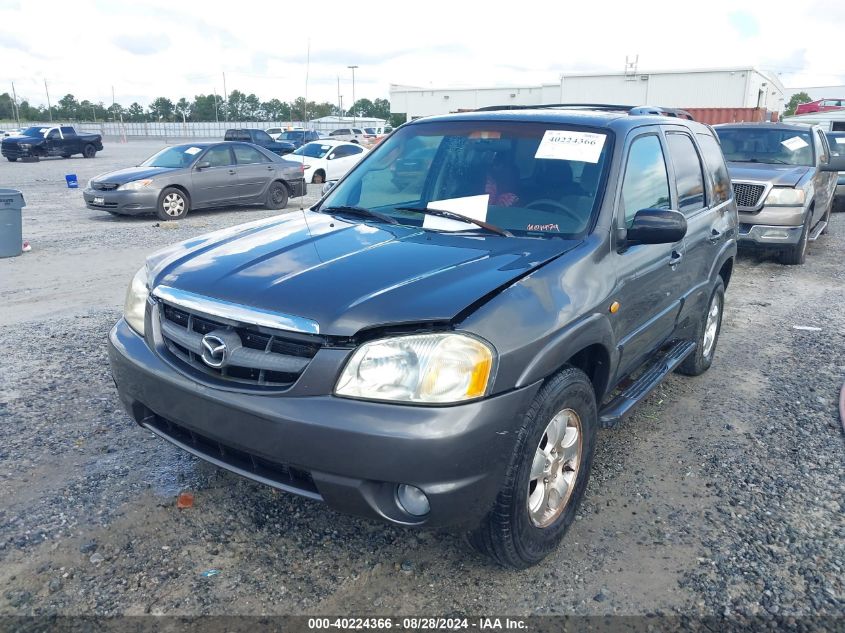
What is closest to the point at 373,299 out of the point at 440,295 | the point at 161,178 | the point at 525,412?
the point at 440,295

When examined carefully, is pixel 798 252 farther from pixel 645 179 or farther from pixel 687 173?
pixel 645 179

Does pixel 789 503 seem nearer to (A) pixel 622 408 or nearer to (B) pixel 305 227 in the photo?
(A) pixel 622 408

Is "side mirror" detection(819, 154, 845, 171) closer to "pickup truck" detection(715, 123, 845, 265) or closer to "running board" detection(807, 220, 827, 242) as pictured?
"pickup truck" detection(715, 123, 845, 265)

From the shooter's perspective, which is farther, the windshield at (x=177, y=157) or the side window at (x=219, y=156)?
the side window at (x=219, y=156)

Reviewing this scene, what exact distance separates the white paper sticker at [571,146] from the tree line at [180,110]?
84.6 meters

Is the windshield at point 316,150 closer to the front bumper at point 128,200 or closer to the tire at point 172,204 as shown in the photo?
the tire at point 172,204

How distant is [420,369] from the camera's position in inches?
90.8

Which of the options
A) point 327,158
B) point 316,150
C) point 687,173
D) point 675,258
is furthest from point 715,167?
point 316,150

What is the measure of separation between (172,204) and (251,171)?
2047 mm

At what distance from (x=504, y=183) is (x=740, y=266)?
713 centimetres

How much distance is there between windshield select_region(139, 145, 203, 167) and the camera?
1316 cm

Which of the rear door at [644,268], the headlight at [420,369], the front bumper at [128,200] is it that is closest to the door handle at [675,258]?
the rear door at [644,268]

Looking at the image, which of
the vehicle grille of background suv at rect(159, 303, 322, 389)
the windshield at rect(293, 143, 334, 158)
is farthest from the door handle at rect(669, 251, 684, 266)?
the windshield at rect(293, 143, 334, 158)

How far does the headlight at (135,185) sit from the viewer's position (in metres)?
12.2
